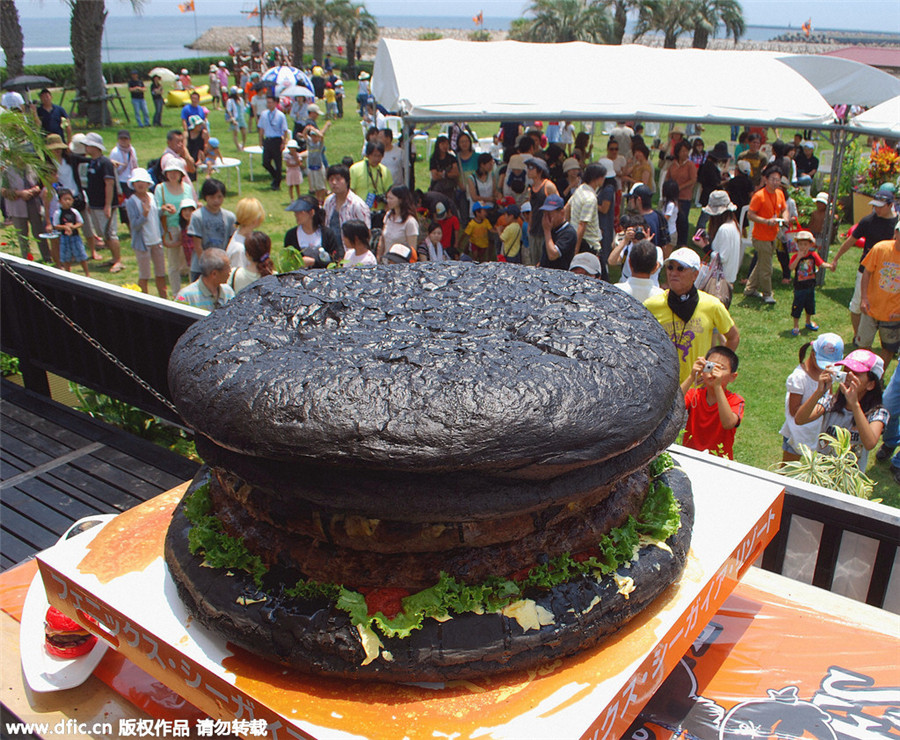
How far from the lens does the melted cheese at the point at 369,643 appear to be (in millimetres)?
2869

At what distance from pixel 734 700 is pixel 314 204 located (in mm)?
5991

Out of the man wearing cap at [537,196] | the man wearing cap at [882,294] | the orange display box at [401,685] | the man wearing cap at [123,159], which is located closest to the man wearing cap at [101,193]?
the man wearing cap at [123,159]

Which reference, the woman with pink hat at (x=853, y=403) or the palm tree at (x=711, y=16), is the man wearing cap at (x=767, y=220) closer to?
the woman with pink hat at (x=853, y=403)

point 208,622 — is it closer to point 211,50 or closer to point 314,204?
point 314,204

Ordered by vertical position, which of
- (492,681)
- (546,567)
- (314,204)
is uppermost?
(314,204)

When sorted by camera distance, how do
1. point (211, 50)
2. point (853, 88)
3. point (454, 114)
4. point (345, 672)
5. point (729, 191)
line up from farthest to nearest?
1. point (211, 50)
2. point (853, 88)
3. point (729, 191)
4. point (454, 114)
5. point (345, 672)

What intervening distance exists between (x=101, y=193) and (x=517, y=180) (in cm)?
653

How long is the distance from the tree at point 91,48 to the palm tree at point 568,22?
25166 millimetres

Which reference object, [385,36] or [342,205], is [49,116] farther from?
[385,36]

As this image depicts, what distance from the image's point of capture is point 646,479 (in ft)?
12.1

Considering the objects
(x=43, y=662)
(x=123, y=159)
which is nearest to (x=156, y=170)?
(x=123, y=159)

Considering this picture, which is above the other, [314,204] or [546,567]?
[314,204]

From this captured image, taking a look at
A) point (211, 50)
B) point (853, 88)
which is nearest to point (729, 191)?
point (853, 88)

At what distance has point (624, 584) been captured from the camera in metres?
3.16
